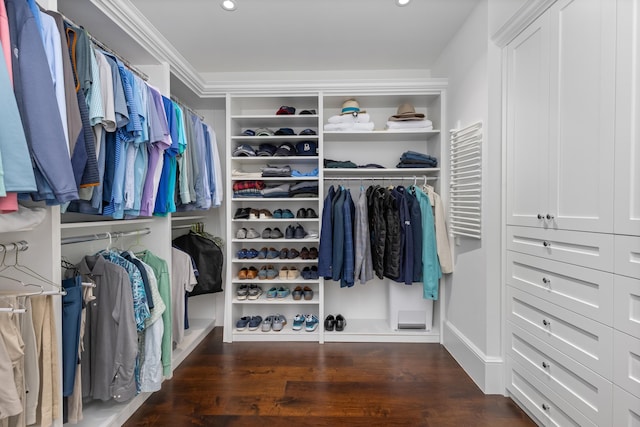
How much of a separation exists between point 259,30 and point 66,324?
7.27 feet

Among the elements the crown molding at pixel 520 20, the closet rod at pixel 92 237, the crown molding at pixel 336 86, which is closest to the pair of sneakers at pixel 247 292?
the closet rod at pixel 92 237

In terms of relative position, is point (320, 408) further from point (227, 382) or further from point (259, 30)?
point (259, 30)

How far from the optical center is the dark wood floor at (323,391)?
171 cm

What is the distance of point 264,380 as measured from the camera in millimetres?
2109

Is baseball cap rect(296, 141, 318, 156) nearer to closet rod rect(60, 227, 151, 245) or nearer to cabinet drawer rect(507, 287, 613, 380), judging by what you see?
closet rod rect(60, 227, 151, 245)

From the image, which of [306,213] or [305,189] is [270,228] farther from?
[305,189]

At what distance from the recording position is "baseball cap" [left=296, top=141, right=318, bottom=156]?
9.21 feet

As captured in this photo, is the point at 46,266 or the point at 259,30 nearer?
the point at 46,266

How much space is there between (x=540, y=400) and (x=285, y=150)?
2.46m

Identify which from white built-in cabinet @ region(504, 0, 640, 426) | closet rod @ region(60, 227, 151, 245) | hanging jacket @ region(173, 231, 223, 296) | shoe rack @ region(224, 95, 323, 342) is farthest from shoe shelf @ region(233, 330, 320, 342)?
white built-in cabinet @ region(504, 0, 640, 426)

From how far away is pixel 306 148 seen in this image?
110 inches

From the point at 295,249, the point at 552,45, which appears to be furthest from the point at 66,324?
the point at 552,45

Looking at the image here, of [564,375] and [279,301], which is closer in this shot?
[564,375]

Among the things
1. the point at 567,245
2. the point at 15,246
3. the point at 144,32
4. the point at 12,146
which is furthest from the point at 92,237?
the point at 567,245
